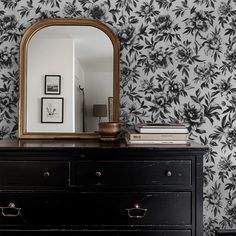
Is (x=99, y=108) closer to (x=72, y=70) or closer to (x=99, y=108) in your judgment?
(x=99, y=108)

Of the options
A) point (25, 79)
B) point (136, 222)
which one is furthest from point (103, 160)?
point (25, 79)

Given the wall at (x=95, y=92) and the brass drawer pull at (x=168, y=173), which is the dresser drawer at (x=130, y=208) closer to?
the brass drawer pull at (x=168, y=173)

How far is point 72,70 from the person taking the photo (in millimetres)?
2365

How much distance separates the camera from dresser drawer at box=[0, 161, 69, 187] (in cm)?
188

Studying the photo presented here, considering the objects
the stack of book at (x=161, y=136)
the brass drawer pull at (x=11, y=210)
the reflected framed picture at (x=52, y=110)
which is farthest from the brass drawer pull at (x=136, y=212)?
the reflected framed picture at (x=52, y=110)

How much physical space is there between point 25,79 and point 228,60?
4.49ft

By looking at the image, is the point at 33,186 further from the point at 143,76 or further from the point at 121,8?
the point at 121,8

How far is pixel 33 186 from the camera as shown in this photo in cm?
188

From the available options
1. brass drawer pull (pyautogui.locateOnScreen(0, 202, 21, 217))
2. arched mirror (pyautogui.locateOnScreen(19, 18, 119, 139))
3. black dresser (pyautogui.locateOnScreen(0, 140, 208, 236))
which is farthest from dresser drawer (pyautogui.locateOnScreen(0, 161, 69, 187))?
arched mirror (pyautogui.locateOnScreen(19, 18, 119, 139))

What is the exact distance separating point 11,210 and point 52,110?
0.73 metres

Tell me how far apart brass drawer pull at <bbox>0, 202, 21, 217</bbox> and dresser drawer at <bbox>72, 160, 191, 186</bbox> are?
1.08 ft

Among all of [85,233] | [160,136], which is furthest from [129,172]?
[85,233]

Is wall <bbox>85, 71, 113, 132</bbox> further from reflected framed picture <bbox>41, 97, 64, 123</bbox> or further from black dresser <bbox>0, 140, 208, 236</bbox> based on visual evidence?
black dresser <bbox>0, 140, 208, 236</bbox>

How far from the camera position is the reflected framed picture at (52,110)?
2.36 metres
